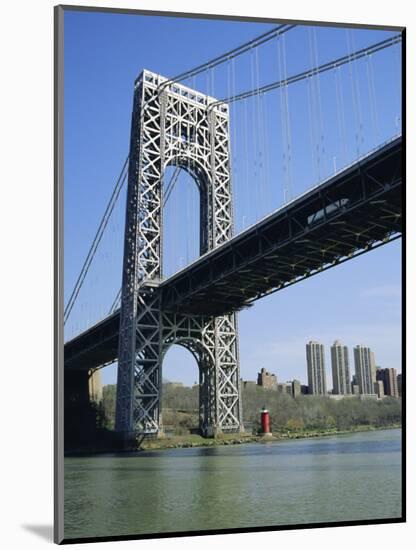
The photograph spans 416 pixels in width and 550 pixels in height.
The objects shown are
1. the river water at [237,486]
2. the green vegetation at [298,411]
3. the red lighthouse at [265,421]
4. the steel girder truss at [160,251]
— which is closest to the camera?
the river water at [237,486]

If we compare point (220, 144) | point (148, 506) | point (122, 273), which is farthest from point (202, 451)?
point (220, 144)

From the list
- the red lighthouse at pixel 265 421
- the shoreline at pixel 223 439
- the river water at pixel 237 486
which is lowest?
the river water at pixel 237 486

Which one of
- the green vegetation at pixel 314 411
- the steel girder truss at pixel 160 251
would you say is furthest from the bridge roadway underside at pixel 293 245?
the green vegetation at pixel 314 411

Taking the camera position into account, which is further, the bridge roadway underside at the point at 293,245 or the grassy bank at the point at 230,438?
the bridge roadway underside at the point at 293,245

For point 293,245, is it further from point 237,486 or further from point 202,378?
point 237,486

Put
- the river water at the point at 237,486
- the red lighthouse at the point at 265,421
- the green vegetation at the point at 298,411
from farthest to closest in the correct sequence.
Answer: the red lighthouse at the point at 265,421 → the green vegetation at the point at 298,411 → the river water at the point at 237,486

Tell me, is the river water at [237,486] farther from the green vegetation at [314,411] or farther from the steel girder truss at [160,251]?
the steel girder truss at [160,251]

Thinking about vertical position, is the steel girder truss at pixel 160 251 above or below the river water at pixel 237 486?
above
